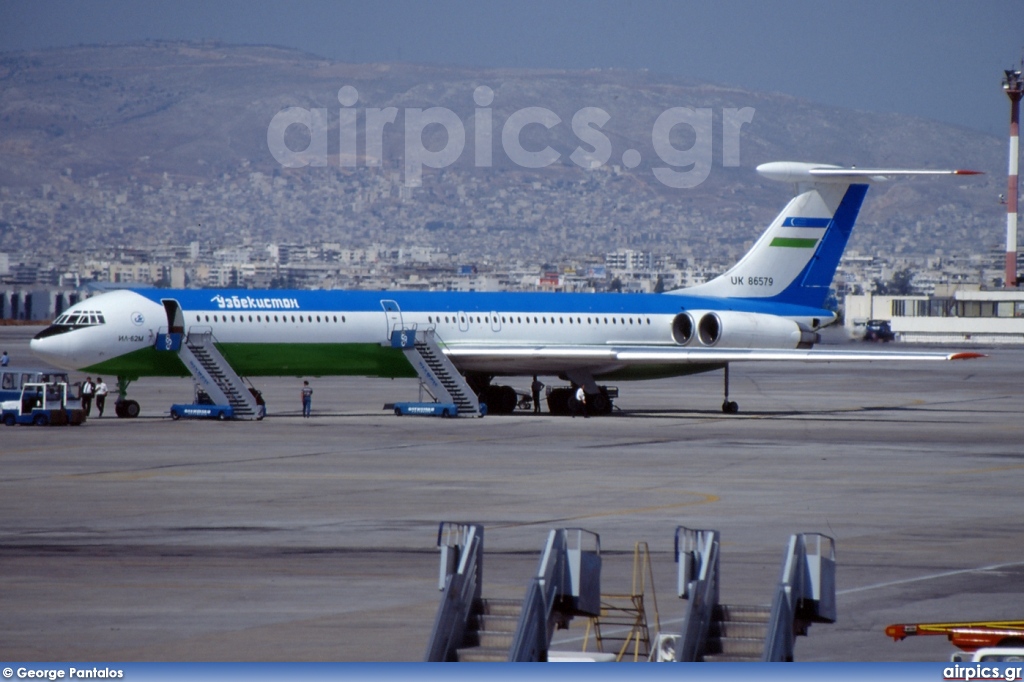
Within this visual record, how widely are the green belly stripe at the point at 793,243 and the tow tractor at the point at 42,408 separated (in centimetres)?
2308

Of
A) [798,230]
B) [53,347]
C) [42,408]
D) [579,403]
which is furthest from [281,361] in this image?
[798,230]

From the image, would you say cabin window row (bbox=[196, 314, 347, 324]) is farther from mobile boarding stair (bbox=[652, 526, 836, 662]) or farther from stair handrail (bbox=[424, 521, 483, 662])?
mobile boarding stair (bbox=[652, 526, 836, 662])

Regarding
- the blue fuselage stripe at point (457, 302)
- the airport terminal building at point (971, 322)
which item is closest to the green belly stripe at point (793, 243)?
the blue fuselage stripe at point (457, 302)

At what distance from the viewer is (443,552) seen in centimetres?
1122

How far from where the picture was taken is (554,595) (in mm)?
10734

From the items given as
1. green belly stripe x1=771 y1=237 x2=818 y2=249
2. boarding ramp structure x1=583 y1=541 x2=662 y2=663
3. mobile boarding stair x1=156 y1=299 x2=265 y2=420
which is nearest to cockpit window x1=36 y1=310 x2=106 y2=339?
mobile boarding stair x1=156 y1=299 x2=265 y2=420

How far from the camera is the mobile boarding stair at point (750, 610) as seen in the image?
35.0 feet

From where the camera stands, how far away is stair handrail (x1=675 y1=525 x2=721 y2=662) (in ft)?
35.0

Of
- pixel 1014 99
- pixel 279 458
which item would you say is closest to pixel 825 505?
pixel 279 458

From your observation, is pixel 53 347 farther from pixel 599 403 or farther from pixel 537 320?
pixel 599 403

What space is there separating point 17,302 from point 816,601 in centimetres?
18985

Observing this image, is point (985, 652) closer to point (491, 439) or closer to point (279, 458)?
point (279, 458)

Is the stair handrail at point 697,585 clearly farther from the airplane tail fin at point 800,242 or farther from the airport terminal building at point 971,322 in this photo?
the airport terminal building at point 971,322

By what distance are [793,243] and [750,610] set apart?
40.8 meters
